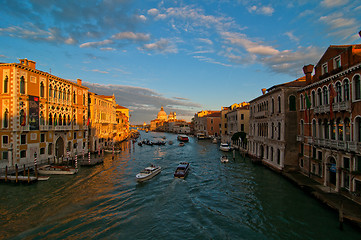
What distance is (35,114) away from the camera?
25.0 metres

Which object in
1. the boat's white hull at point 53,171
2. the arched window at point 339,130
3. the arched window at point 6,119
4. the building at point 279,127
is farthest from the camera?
the boat's white hull at point 53,171

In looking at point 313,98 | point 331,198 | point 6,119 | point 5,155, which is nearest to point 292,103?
point 313,98

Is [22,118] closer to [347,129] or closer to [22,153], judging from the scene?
[22,153]

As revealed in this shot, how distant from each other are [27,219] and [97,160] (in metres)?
17.9

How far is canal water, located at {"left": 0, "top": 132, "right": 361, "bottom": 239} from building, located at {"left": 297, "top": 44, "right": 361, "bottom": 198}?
2.67m

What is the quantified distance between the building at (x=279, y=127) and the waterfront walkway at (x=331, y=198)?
278cm

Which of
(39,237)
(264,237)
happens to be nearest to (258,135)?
(264,237)

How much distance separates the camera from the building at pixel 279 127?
2301cm

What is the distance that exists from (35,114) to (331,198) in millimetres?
30481

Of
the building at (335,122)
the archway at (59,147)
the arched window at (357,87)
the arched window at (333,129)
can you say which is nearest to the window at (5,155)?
the archway at (59,147)

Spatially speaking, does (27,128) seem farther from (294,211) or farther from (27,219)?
(294,211)

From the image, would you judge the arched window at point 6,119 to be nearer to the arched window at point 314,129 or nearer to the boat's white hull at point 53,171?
the boat's white hull at point 53,171

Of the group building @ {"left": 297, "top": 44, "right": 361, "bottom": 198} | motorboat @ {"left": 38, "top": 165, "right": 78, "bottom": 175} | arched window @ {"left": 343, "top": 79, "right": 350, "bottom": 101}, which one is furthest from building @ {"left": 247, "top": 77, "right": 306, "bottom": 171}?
motorboat @ {"left": 38, "top": 165, "right": 78, "bottom": 175}

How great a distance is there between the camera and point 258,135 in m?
32.8
